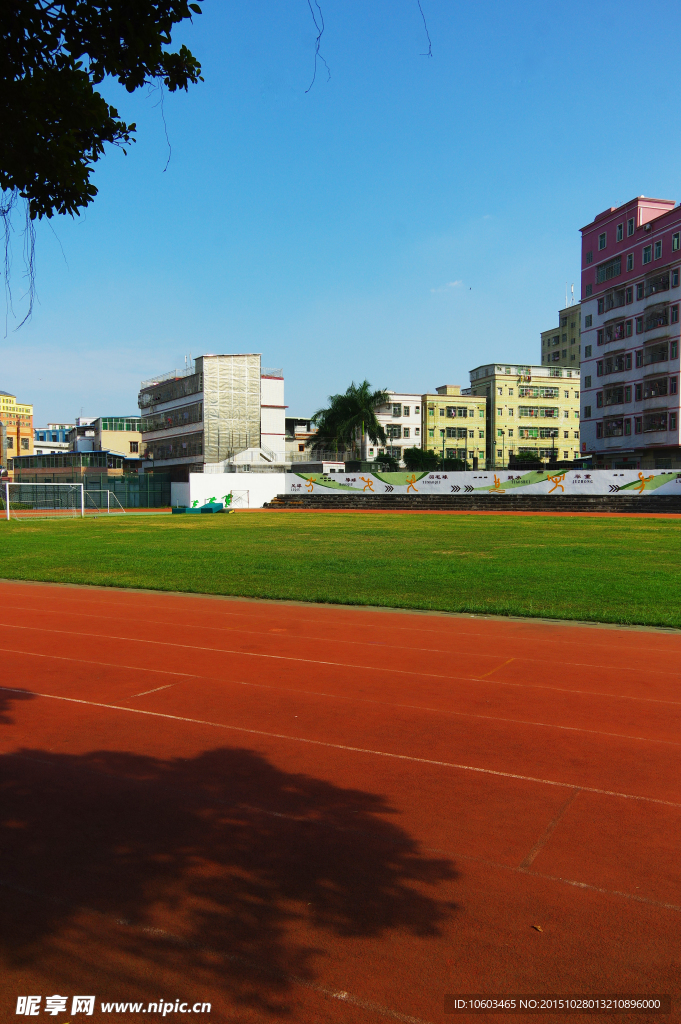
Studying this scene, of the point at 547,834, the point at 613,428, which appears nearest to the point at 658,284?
the point at 613,428

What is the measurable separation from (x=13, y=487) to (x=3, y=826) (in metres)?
56.3

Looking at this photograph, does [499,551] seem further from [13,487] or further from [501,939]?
[13,487]

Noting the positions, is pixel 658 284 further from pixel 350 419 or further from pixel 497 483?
pixel 350 419

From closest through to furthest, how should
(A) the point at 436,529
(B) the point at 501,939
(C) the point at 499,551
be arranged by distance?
1. (B) the point at 501,939
2. (C) the point at 499,551
3. (A) the point at 436,529

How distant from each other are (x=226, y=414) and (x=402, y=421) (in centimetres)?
2524

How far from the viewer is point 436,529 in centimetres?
3078

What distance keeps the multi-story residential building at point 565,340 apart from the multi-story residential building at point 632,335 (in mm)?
46344

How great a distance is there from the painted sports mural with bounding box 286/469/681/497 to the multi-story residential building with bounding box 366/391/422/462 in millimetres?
33099

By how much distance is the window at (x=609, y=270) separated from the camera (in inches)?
2388

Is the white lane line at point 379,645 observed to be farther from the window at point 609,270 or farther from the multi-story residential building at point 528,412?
the multi-story residential building at point 528,412

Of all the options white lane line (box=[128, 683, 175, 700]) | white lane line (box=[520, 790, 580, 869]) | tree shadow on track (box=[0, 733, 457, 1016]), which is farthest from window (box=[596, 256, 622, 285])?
tree shadow on track (box=[0, 733, 457, 1016])

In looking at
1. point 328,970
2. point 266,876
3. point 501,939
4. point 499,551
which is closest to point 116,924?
point 266,876

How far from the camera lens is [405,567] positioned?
55.6 feet

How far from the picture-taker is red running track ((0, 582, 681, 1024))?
2.99m
